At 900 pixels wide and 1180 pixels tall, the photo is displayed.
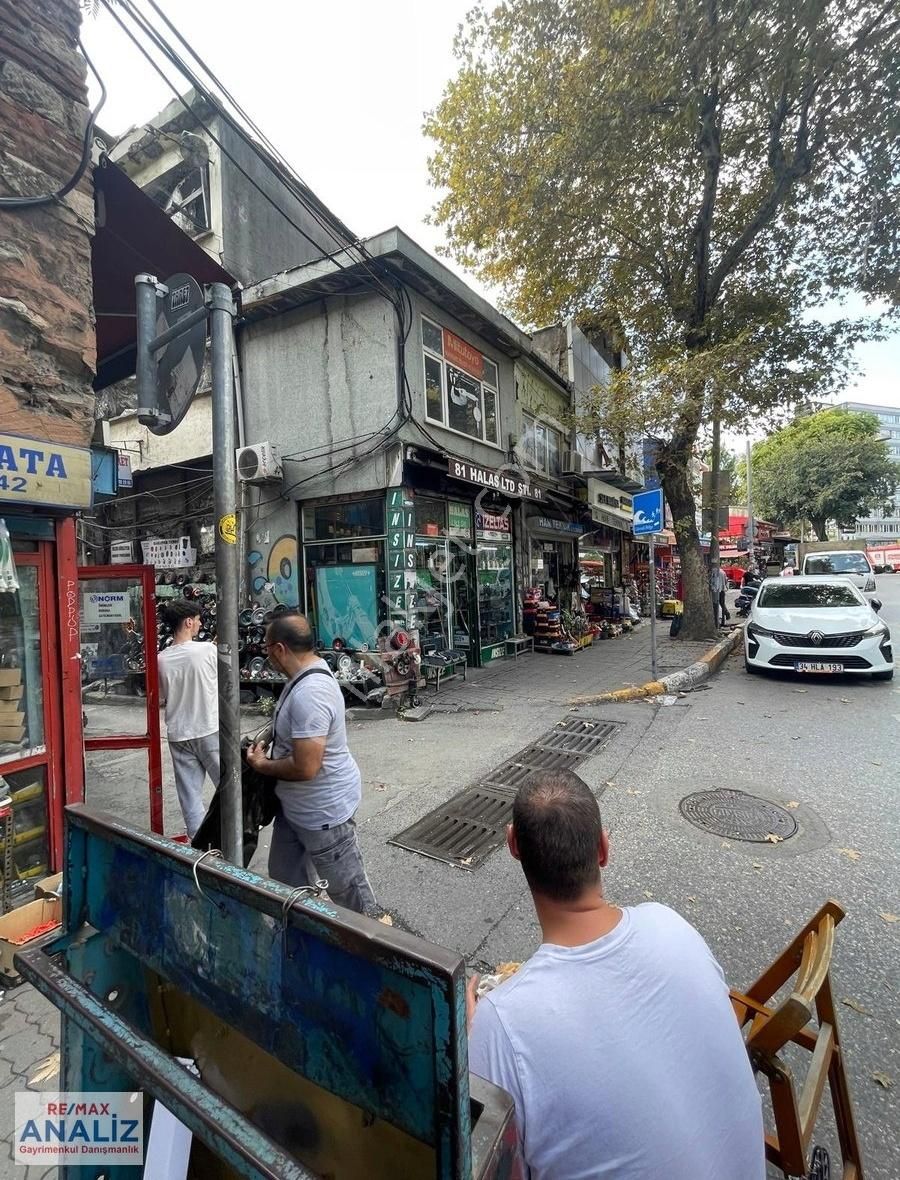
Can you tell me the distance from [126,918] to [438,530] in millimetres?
8993

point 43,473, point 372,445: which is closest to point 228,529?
point 43,473

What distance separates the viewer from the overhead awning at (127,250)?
11.9 feet

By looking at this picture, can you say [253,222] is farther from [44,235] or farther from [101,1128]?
[101,1128]

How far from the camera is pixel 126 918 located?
153 centimetres

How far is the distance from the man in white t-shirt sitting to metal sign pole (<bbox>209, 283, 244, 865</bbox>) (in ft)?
4.97

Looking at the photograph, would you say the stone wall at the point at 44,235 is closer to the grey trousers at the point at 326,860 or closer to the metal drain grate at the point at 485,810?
the grey trousers at the point at 326,860

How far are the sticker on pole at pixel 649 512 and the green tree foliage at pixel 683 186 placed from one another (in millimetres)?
2623

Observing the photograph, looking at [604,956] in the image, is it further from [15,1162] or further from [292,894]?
[15,1162]

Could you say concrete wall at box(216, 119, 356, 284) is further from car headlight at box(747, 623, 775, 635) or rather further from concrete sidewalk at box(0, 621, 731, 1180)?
car headlight at box(747, 623, 775, 635)

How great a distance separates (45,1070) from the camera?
86.0 inches

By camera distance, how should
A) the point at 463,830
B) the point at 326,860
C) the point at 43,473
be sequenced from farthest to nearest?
the point at 463,830 → the point at 43,473 → the point at 326,860

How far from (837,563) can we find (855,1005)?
22.2m

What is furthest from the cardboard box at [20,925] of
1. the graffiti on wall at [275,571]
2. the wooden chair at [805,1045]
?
the graffiti on wall at [275,571]

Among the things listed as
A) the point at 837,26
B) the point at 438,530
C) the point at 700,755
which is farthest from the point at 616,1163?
the point at 837,26
